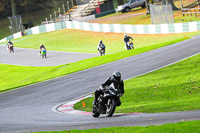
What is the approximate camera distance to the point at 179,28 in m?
Answer: 41.2

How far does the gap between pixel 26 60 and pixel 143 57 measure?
60.5 ft

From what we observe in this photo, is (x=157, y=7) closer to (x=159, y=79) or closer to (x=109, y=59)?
(x=109, y=59)

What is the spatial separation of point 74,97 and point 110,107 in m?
7.48

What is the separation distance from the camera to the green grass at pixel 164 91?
13493 mm

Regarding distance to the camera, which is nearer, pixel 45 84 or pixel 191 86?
pixel 191 86

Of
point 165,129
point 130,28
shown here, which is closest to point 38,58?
point 130,28

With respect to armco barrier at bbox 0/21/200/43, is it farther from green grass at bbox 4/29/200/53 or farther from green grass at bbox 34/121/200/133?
green grass at bbox 34/121/200/133

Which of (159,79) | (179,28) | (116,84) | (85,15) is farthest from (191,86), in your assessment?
(85,15)

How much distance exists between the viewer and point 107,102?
12594 millimetres

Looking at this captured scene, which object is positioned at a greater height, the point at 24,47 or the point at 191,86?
the point at 191,86

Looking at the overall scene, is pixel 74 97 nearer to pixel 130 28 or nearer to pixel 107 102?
pixel 107 102

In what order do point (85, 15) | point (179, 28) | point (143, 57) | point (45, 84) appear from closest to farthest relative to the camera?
1. point (45, 84)
2. point (143, 57)
3. point (179, 28)
4. point (85, 15)

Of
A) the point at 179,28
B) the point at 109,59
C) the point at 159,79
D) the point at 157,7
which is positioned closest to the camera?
the point at 159,79

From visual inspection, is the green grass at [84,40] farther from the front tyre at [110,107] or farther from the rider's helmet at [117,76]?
the rider's helmet at [117,76]
